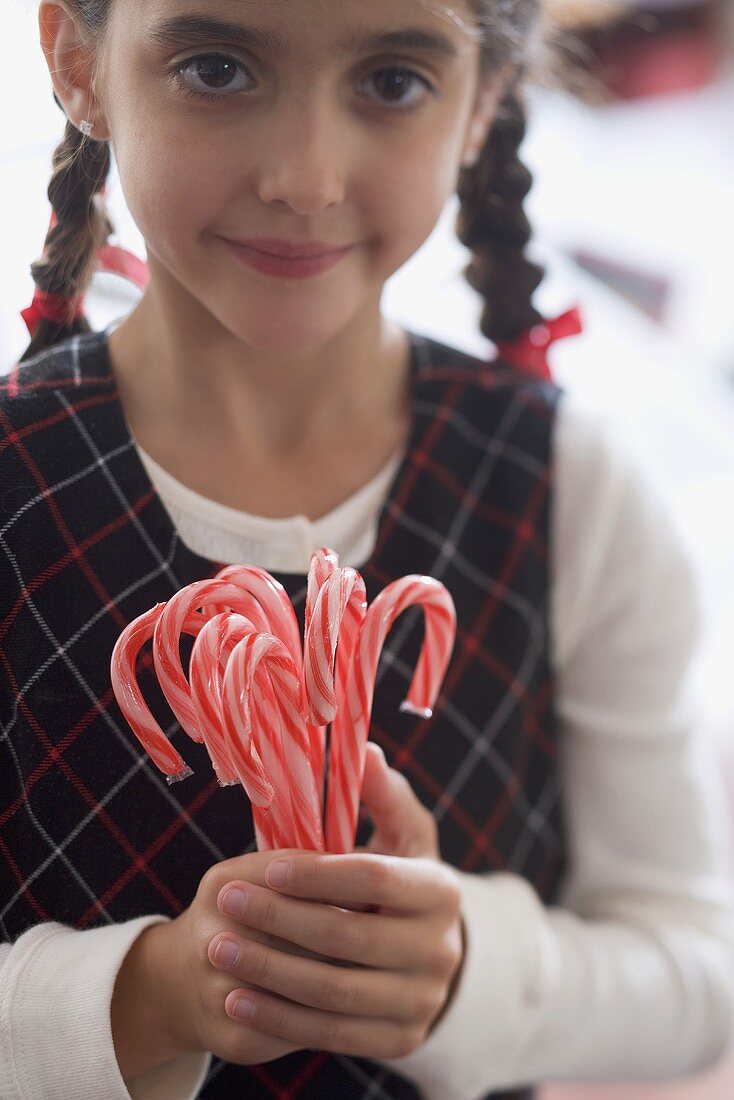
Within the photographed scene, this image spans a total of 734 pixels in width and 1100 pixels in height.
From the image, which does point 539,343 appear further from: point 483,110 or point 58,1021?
point 58,1021

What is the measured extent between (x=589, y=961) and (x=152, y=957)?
1.03 ft

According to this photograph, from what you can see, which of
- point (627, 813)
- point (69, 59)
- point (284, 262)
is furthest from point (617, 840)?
point (69, 59)

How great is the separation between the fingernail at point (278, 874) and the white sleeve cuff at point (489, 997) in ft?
0.54

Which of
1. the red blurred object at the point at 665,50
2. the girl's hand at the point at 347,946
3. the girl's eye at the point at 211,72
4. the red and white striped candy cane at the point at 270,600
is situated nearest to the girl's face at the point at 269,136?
the girl's eye at the point at 211,72

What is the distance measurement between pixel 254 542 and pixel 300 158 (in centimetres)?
16

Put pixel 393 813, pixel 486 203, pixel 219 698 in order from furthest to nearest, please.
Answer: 1. pixel 486 203
2. pixel 393 813
3. pixel 219 698

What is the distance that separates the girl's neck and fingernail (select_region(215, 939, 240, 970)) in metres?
0.18

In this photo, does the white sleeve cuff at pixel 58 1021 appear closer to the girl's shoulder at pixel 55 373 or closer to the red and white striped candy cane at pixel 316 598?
the red and white striped candy cane at pixel 316 598

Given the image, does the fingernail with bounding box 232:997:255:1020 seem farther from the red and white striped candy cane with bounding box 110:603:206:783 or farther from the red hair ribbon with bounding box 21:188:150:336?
the red hair ribbon with bounding box 21:188:150:336

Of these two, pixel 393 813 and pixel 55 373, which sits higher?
pixel 55 373

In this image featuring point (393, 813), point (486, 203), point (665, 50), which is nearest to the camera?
point (393, 813)

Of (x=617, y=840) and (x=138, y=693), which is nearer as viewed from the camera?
(x=138, y=693)

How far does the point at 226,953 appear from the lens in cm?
42

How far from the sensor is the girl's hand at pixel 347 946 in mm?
425
